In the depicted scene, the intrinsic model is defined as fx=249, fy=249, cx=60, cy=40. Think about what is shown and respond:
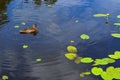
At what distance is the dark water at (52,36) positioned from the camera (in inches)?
311

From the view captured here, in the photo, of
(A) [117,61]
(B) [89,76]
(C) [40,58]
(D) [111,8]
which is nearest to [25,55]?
(C) [40,58]

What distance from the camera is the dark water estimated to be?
26.0 feet

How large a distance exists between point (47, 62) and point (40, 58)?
15.2 inches

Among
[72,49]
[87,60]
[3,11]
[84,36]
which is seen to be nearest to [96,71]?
[87,60]

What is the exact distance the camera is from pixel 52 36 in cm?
1010

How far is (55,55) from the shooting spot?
8727mm

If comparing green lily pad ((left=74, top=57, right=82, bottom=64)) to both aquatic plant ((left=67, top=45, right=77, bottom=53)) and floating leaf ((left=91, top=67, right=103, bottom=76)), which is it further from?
floating leaf ((left=91, top=67, right=103, bottom=76))

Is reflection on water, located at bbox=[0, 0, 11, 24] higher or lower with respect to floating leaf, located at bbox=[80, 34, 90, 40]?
higher

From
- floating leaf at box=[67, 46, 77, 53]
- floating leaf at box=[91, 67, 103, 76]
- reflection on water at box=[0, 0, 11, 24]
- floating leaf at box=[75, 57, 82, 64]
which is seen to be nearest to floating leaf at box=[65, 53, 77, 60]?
floating leaf at box=[75, 57, 82, 64]

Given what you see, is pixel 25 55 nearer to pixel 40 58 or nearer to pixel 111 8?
pixel 40 58

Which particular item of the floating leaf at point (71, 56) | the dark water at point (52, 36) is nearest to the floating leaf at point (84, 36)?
the dark water at point (52, 36)

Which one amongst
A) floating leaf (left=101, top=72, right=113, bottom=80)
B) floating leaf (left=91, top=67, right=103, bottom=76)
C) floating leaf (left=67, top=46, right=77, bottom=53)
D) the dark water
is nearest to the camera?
floating leaf (left=101, top=72, right=113, bottom=80)

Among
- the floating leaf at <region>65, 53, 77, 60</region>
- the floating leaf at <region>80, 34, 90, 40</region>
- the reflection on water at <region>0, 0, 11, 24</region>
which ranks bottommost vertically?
the floating leaf at <region>65, 53, 77, 60</region>

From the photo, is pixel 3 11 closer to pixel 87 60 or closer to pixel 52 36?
pixel 52 36
